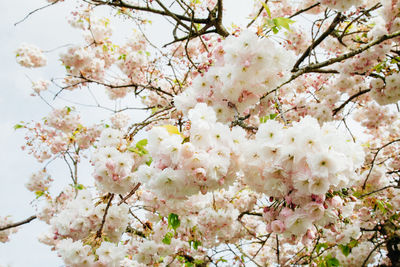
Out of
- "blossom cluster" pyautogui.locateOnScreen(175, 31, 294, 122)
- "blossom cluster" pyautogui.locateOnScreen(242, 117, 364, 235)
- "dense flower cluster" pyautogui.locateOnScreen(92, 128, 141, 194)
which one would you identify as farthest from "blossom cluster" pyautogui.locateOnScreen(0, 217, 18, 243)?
"blossom cluster" pyautogui.locateOnScreen(242, 117, 364, 235)

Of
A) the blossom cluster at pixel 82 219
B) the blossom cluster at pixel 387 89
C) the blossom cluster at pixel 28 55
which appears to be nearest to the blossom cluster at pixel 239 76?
the blossom cluster at pixel 82 219

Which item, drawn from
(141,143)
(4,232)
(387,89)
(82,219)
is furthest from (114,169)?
(4,232)

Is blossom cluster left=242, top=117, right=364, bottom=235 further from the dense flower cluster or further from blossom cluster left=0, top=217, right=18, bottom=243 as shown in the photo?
blossom cluster left=0, top=217, right=18, bottom=243

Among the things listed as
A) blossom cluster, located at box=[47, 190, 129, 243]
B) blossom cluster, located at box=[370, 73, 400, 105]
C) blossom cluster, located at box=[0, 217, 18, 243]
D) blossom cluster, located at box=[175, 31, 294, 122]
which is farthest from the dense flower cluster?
blossom cluster, located at box=[0, 217, 18, 243]

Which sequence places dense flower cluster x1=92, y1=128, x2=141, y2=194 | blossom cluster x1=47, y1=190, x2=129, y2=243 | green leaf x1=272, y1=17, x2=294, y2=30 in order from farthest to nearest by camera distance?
blossom cluster x1=47, y1=190, x2=129, y2=243
dense flower cluster x1=92, y1=128, x2=141, y2=194
green leaf x1=272, y1=17, x2=294, y2=30

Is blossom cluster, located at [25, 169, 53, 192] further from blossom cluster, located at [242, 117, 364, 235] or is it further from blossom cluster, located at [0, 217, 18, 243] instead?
blossom cluster, located at [242, 117, 364, 235]

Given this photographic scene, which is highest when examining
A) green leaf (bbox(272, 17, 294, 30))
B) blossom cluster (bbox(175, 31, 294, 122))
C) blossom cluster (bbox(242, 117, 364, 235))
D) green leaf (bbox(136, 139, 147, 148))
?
green leaf (bbox(272, 17, 294, 30))

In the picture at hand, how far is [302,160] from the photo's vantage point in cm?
109

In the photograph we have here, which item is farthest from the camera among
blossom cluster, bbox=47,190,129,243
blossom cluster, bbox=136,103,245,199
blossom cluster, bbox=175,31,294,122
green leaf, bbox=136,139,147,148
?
blossom cluster, bbox=47,190,129,243

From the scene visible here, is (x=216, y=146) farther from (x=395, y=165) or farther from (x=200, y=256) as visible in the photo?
(x=395, y=165)

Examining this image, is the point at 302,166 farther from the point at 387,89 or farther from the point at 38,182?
the point at 38,182

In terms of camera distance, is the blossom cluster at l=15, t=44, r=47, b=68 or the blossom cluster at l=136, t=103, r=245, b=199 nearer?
the blossom cluster at l=136, t=103, r=245, b=199

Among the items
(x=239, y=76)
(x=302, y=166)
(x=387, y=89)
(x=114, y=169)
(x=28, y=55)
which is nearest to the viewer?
(x=302, y=166)

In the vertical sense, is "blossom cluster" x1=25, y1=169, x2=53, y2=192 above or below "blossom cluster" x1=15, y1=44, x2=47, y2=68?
below
